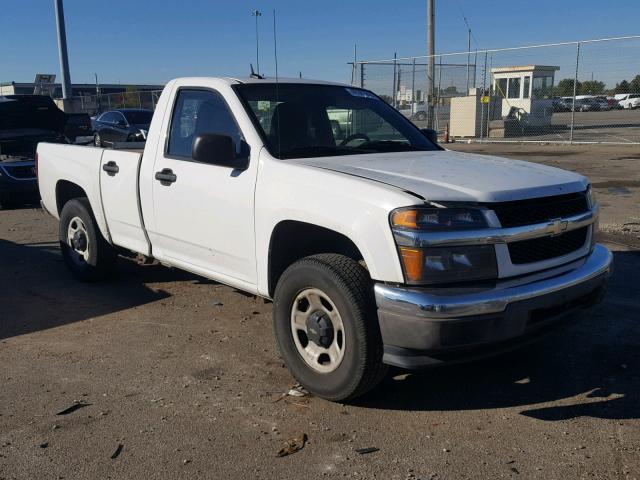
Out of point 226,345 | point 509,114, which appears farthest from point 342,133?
point 509,114

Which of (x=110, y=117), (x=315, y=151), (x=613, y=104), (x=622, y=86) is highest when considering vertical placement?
(x=622, y=86)

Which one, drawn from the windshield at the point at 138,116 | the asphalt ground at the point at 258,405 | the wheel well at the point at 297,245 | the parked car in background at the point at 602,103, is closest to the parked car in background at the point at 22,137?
the asphalt ground at the point at 258,405

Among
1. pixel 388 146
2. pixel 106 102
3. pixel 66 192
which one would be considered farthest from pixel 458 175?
pixel 106 102

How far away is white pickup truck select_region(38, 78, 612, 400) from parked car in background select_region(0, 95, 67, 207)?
6.25m

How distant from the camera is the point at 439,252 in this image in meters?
3.14

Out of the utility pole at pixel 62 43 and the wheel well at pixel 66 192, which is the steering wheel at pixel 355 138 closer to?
the wheel well at pixel 66 192

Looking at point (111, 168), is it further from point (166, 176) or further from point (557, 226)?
point (557, 226)

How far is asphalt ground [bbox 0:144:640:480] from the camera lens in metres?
3.08

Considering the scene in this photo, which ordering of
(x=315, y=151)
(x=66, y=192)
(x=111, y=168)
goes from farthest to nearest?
1. (x=66, y=192)
2. (x=111, y=168)
3. (x=315, y=151)

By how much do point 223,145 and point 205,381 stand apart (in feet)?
4.97

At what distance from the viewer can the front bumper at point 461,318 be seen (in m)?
3.11

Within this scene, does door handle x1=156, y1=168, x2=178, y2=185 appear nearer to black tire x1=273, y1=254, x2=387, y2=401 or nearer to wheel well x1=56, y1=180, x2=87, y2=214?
black tire x1=273, y1=254, x2=387, y2=401

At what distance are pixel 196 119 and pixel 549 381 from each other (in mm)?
3095

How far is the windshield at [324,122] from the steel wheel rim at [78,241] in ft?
8.54
